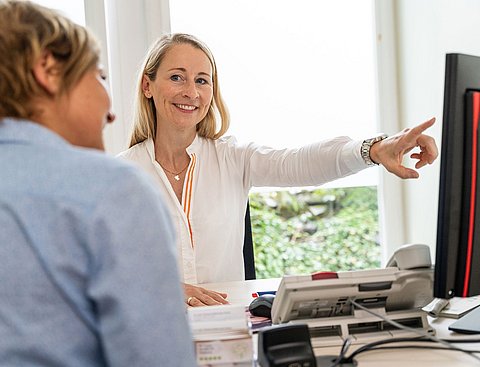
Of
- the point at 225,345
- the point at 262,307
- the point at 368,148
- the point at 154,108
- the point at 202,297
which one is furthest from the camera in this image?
the point at 154,108

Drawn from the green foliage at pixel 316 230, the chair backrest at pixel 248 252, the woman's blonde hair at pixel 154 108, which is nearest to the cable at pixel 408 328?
the chair backrest at pixel 248 252

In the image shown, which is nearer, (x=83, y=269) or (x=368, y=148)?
(x=83, y=269)

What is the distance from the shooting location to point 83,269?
854mm

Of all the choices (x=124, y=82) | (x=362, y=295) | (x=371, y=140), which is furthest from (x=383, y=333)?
(x=124, y=82)

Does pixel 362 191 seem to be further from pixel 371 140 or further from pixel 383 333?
pixel 383 333

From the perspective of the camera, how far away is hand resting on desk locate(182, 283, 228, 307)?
183cm

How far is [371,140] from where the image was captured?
6.42 ft

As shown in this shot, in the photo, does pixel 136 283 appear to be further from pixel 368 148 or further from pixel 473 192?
pixel 368 148

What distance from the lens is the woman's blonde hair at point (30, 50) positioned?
0.93 metres

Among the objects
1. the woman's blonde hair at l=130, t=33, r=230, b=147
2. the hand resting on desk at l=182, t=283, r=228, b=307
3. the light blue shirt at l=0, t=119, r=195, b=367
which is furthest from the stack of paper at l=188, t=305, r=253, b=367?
the woman's blonde hair at l=130, t=33, r=230, b=147

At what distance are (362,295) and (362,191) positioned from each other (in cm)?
361

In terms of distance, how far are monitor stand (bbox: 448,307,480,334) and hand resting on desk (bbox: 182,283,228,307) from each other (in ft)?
1.93

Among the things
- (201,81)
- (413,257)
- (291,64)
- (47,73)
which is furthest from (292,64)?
(47,73)

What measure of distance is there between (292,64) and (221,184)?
4.82ft
